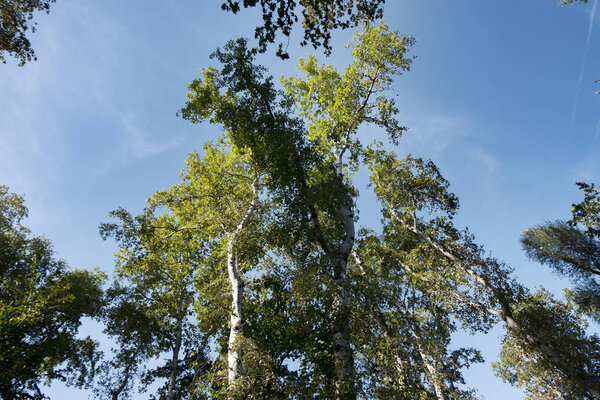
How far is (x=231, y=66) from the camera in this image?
11.9 meters

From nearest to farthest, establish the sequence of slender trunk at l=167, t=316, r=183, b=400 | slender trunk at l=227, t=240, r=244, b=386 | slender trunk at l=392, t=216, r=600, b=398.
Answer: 1. slender trunk at l=227, t=240, r=244, b=386
2. slender trunk at l=392, t=216, r=600, b=398
3. slender trunk at l=167, t=316, r=183, b=400

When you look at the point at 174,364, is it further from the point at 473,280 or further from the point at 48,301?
the point at 473,280

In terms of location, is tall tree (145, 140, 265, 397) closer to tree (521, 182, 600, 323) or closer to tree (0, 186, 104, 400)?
tree (0, 186, 104, 400)

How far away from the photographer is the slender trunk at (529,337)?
34.0ft

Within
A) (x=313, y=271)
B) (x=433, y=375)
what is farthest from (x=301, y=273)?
(x=433, y=375)

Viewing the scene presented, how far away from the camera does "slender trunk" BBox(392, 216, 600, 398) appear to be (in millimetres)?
10355

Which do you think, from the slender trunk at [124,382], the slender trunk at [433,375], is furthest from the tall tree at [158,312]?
the slender trunk at [433,375]

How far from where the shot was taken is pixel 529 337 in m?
11.5

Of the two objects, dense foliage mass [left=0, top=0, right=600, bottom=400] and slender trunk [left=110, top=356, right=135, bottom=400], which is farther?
slender trunk [left=110, top=356, right=135, bottom=400]

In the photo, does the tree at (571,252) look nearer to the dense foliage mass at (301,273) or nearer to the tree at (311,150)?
the dense foliage mass at (301,273)

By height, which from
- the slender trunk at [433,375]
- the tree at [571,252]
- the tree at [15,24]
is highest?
the tree at [15,24]

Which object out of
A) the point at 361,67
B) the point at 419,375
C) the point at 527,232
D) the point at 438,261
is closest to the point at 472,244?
the point at 438,261

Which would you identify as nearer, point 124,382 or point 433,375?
point 433,375

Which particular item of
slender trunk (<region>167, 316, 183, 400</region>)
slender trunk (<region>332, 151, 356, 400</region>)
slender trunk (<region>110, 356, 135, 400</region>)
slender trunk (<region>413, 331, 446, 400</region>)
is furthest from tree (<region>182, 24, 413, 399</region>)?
slender trunk (<region>110, 356, 135, 400</region>)
